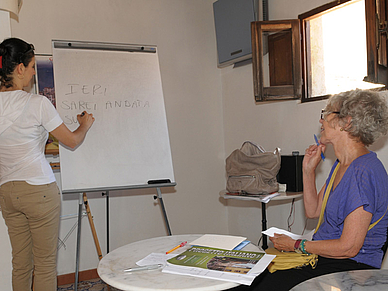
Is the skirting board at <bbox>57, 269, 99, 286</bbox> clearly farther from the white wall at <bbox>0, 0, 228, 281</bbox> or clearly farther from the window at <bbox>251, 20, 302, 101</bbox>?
the window at <bbox>251, 20, 302, 101</bbox>

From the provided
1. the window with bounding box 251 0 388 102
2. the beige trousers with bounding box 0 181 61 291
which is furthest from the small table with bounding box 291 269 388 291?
the window with bounding box 251 0 388 102

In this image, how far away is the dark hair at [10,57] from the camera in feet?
6.56

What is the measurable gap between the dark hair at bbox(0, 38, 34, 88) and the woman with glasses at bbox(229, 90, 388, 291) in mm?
1629

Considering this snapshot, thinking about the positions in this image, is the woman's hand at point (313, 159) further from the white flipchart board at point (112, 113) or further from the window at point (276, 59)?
the white flipchart board at point (112, 113)

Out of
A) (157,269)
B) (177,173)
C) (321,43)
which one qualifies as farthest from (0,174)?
(321,43)

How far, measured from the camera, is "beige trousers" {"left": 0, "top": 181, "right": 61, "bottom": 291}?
1987 mm

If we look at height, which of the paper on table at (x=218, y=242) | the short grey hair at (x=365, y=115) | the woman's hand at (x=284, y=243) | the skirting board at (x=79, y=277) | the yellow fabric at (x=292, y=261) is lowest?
the skirting board at (x=79, y=277)

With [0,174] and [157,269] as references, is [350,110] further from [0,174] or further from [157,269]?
[0,174]

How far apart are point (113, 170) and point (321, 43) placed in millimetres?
1799

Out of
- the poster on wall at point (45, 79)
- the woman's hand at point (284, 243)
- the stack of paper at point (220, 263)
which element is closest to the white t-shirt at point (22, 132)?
the poster on wall at point (45, 79)

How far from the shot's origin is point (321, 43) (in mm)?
2787

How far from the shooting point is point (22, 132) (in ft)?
6.54

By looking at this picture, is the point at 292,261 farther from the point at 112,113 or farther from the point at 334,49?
the point at 334,49

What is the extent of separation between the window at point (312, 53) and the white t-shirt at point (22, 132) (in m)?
1.59
